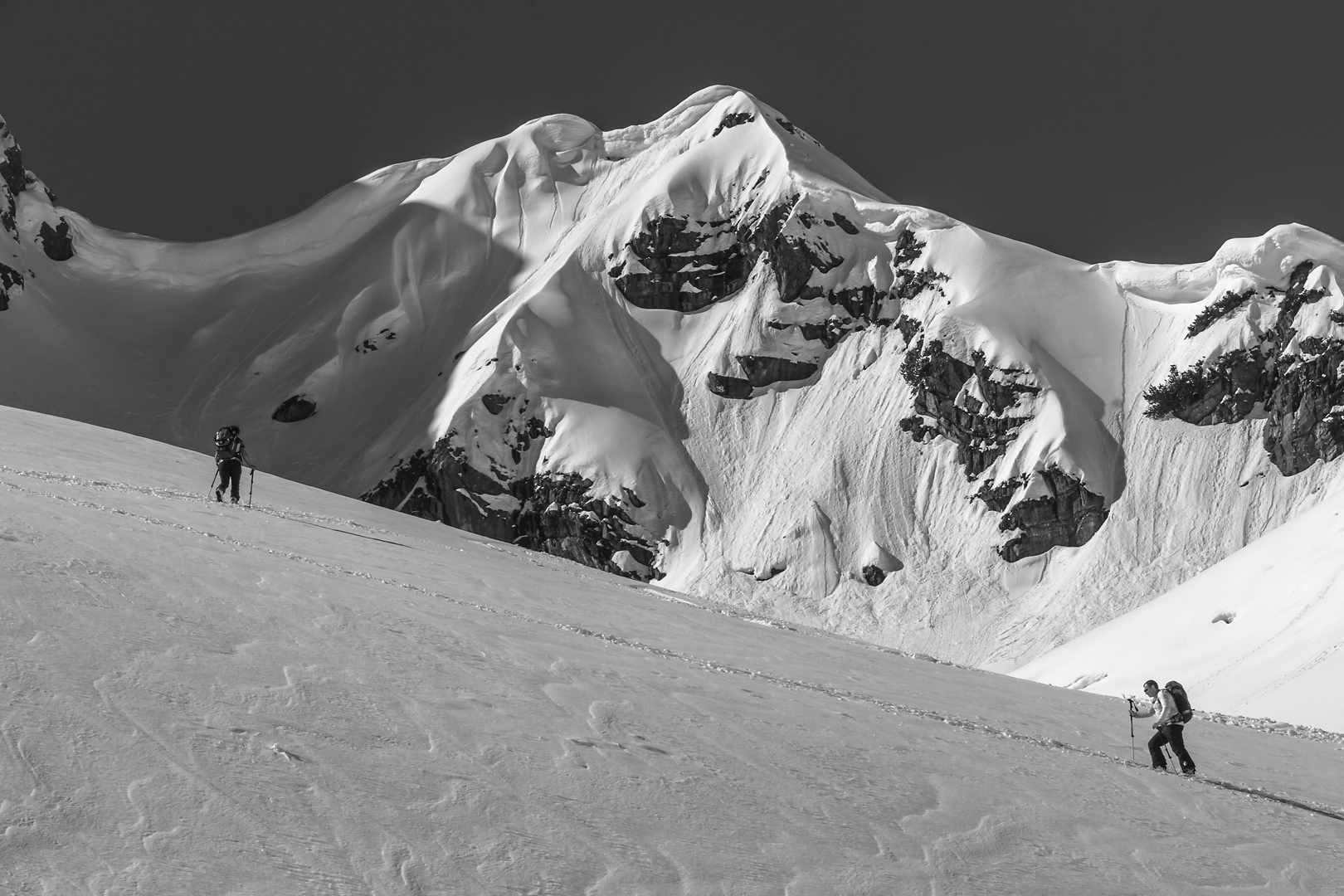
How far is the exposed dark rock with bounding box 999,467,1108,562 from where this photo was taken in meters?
131

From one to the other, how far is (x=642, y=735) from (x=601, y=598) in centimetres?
1182

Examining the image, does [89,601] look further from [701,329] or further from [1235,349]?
[701,329]

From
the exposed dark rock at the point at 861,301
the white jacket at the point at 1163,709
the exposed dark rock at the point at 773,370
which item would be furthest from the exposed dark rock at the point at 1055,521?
the white jacket at the point at 1163,709

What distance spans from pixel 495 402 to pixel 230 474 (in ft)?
399

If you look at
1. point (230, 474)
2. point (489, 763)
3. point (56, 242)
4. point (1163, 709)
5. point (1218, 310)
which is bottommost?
point (489, 763)

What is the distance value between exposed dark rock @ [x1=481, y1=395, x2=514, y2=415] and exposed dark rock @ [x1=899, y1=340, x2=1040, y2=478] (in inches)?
1611

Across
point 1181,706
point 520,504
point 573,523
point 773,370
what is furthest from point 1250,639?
point 773,370

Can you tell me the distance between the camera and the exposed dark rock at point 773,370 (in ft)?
512

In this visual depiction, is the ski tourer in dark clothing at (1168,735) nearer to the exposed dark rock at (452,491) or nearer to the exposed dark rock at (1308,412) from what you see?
the exposed dark rock at (1308,412)

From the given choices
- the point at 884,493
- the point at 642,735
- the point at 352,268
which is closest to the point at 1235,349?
the point at 884,493

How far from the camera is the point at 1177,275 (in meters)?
160

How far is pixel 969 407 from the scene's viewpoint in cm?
13950

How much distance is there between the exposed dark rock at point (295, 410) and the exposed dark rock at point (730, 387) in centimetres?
4808

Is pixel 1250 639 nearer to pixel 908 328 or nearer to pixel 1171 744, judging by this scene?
pixel 1171 744
